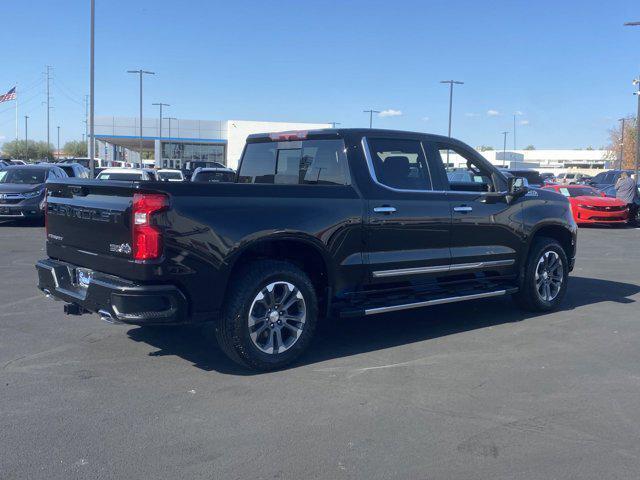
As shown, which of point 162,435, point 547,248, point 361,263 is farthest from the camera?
point 547,248

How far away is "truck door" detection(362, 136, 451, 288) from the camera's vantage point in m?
6.30

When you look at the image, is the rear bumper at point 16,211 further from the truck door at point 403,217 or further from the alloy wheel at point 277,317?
the alloy wheel at point 277,317

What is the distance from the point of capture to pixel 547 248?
8.05 m

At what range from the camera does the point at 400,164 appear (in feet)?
22.0

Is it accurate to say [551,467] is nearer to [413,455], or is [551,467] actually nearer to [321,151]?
[413,455]

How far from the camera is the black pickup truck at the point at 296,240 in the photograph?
201 inches

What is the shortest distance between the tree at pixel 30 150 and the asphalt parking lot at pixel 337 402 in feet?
357

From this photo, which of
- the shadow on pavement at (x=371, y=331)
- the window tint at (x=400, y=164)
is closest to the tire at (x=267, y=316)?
the shadow on pavement at (x=371, y=331)

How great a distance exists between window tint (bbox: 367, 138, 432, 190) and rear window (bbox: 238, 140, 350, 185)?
35cm

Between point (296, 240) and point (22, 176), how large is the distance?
49.8 feet

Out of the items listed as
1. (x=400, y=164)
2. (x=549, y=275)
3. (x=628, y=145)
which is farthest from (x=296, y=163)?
(x=628, y=145)

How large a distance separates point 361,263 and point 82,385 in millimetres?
2566

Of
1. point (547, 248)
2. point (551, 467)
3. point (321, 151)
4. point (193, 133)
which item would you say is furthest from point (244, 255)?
point (193, 133)

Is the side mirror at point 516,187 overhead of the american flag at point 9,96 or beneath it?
beneath
